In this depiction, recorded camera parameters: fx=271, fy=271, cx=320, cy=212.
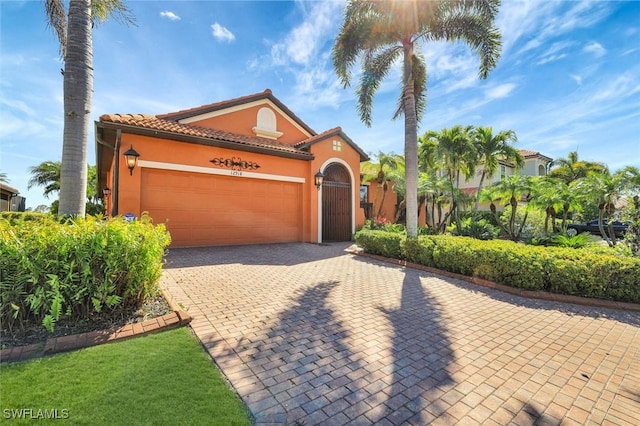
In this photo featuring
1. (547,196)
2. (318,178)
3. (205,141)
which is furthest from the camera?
(547,196)

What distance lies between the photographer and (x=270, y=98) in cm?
1459

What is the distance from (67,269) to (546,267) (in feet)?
28.9

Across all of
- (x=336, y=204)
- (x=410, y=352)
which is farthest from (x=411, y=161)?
(x=410, y=352)

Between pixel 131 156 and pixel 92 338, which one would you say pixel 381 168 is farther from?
pixel 92 338

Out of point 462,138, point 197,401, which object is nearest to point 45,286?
point 197,401

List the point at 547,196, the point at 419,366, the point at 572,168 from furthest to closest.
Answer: the point at 572,168 → the point at 547,196 → the point at 419,366

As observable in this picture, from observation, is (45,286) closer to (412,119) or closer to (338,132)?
(412,119)

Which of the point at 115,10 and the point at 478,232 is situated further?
the point at 478,232

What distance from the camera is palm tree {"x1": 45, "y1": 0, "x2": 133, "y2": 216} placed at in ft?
15.7

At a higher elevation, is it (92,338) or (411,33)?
(411,33)

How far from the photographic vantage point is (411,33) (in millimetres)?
9781

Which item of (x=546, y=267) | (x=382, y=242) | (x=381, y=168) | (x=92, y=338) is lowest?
(x=92, y=338)

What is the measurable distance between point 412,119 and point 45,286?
9.98 m

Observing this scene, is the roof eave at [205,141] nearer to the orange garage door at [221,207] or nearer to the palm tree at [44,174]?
the orange garage door at [221,207]
